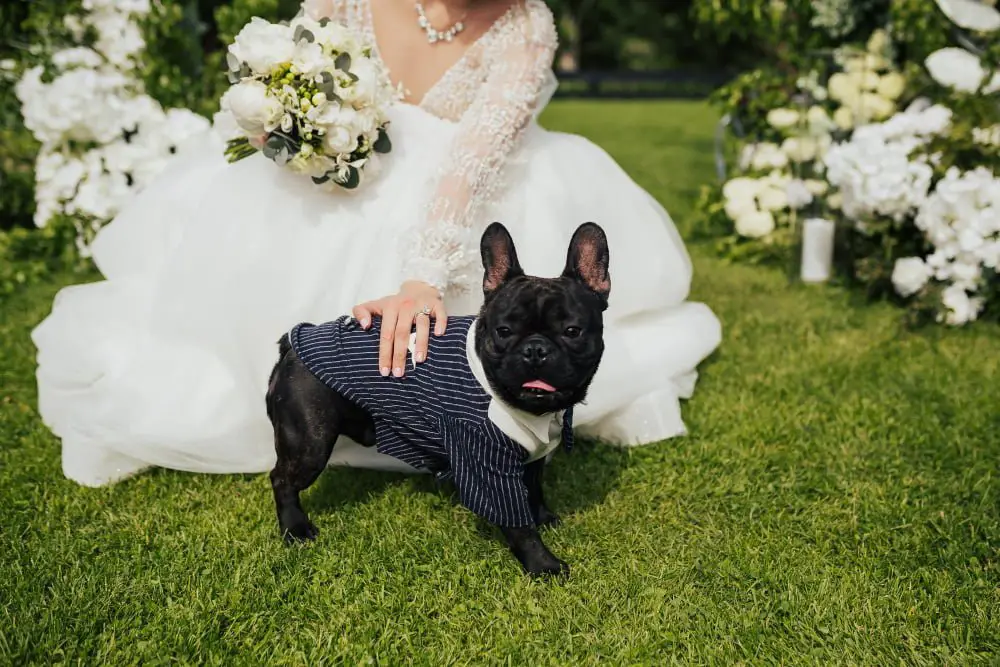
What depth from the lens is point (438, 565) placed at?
2826mm

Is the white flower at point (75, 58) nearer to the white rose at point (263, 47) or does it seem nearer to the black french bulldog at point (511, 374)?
the white rose at point (263, 47)

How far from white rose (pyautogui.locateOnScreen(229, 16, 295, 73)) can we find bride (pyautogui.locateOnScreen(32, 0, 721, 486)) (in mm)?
473

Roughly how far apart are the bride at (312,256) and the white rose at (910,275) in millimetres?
1983

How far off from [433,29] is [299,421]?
1.70 m

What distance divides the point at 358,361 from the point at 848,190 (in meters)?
3.76

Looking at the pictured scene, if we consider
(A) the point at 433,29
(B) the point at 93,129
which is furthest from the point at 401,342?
(B) the point at 93,129

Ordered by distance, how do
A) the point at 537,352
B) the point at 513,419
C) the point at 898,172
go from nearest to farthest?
the point at 537,352
the point at 513,419
the point at 898,172

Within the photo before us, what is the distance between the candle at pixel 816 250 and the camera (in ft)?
19.0

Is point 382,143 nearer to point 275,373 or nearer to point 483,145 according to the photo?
point 483,145

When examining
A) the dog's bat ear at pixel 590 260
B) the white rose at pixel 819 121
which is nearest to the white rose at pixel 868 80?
the white rose at pixel 819 121

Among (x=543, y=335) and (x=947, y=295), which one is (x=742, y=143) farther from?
(x=543, y=335)

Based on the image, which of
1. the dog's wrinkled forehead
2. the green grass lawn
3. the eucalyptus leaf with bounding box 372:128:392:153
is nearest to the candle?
the green grass lawn

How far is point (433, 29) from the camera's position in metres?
3.49

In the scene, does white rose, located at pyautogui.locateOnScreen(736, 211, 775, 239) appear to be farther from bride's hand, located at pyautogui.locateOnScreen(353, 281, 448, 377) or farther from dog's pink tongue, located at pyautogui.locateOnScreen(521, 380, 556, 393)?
dog's pink tongue, located at pyautogui.locateOnScreen(521, 380, 556, 393)
